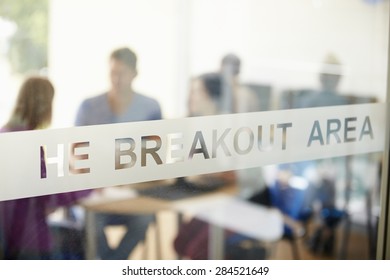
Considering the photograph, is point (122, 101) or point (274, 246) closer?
point (122, 101)

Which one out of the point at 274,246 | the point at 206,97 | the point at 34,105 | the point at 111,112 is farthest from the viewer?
the point at 274,246

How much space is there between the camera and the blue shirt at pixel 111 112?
5.16 ft

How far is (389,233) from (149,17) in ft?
3.71

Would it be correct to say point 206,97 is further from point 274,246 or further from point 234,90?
point 274,246

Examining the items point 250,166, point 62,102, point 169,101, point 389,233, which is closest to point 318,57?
point 250,166

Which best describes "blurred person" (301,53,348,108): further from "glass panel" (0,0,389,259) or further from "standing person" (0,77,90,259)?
"standing person" (0,77,90,259)

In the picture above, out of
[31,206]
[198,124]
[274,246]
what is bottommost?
[274,246]

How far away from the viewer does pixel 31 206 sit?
5.06 feet

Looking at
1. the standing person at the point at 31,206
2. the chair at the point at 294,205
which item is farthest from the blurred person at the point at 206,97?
the standing person at the point at 31,206

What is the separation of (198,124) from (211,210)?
0.95ft

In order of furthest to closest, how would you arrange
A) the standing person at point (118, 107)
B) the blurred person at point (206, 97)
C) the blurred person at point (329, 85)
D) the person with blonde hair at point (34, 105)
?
1. the blurred person at point (329, 85)
2. the blurred person at point (206, 97)
3. the standing person at point (118, 107)
4. the person with blonde hair at point (34, 105)

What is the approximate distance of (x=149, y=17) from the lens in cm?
165

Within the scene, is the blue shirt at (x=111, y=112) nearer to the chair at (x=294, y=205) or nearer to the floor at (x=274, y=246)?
the floor at (x=274, y=246)

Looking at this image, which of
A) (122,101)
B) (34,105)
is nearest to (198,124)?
(122,101)
